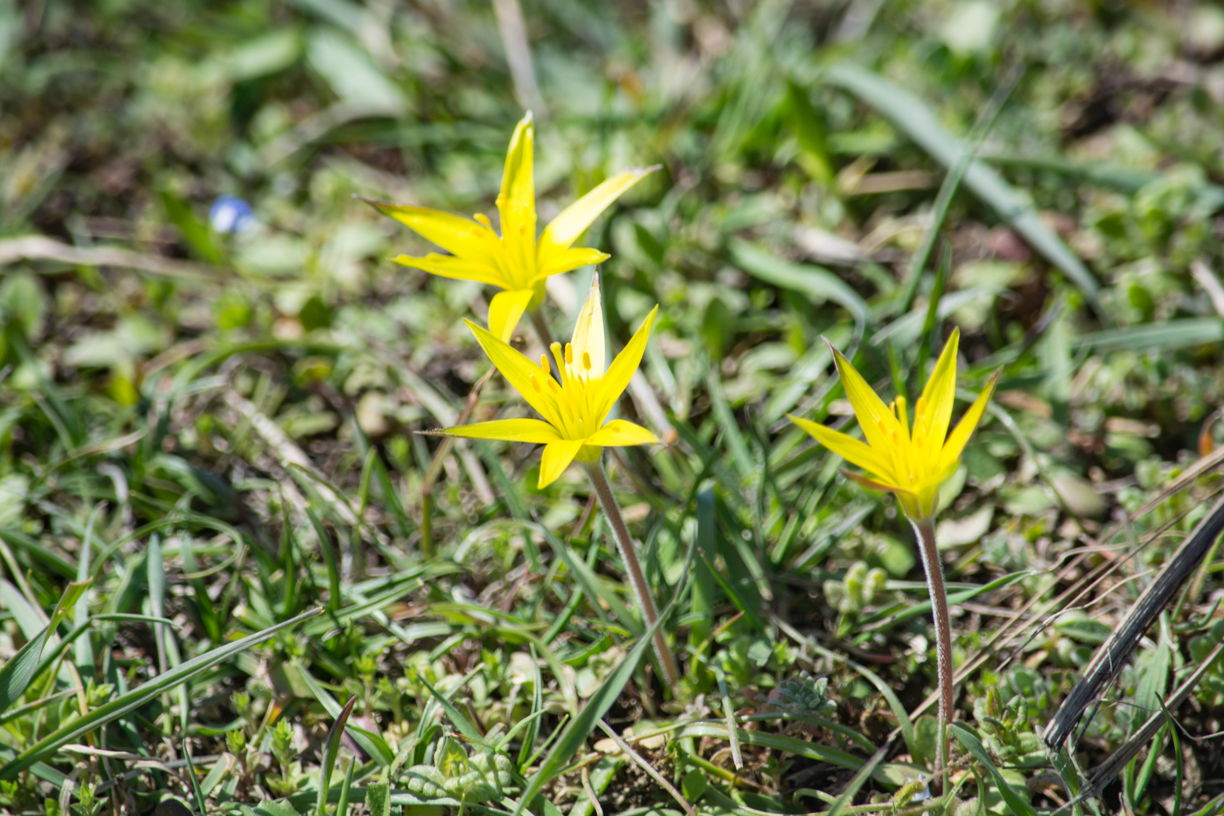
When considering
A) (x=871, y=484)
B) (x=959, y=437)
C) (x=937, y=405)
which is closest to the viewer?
(x=871, y=484)

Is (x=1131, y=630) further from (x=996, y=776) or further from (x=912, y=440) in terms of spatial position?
(x=912, y=440)

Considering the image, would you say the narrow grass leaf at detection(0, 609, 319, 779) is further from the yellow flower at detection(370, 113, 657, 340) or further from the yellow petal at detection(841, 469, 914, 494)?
the yellow petal at detection(841, 469, 914, 494)

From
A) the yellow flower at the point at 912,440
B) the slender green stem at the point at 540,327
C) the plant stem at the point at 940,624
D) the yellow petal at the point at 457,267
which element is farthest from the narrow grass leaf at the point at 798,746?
the yellow petal at the point at 457,267

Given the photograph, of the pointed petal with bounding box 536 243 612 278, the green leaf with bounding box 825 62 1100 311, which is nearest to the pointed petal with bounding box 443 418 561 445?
the pointed petal with bounding box 536 243 612 278

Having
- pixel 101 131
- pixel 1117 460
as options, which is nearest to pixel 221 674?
pixel 1117 460

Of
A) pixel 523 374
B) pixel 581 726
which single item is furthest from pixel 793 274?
pixel 581 726

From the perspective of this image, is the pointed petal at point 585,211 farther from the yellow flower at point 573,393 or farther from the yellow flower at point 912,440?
the yellow flower at point 912,440
